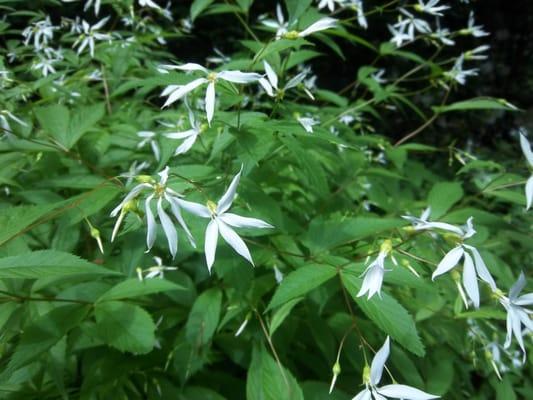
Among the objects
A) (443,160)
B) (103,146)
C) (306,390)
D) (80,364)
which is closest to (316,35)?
(103,146)

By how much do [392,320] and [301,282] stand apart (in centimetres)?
17

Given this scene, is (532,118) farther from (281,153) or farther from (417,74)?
(281,153)

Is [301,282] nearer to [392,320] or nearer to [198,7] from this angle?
[392,320]

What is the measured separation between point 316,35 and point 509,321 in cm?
94

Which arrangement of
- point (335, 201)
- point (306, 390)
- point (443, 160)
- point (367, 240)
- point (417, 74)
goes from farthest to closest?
point (417, 74) → point (443, 160) → point (335, 201) → point (367, 240) → point (306, 390)

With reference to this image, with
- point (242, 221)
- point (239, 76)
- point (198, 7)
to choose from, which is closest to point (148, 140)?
point (198, 7)

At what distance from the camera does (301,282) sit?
875 mm

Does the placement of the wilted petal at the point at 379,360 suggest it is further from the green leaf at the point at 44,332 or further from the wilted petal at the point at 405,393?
the green leaf at the point at 44,332

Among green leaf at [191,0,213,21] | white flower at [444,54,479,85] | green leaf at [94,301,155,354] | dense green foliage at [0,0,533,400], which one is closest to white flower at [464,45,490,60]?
white flower at [444,54,479,85]

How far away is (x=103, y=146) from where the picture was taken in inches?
54.6

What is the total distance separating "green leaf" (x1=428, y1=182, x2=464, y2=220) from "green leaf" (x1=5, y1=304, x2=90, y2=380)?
1.03 m

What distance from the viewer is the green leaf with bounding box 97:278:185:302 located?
3.14ft

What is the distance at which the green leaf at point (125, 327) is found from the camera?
0.93 metres

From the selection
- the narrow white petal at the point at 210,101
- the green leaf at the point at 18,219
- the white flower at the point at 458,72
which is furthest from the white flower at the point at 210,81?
the white flower at the point at 458,72
